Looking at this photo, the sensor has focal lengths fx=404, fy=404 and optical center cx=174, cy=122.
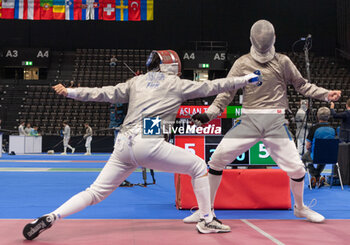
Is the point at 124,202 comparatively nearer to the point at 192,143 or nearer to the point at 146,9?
the point at 192,143

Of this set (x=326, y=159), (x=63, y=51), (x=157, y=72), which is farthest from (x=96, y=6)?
(x=157, y=72)

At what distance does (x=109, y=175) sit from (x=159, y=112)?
0.62 meters

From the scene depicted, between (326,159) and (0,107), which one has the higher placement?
(0,107)

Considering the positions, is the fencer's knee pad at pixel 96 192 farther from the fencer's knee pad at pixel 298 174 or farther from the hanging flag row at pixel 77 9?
the hanging flag row at pixel 77 9

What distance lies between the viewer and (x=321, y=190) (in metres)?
6.11

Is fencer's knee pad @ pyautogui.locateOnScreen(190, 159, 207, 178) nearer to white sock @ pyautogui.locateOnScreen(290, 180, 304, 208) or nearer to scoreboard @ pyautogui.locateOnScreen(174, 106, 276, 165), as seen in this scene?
white sock @ pyautogui.locateOnScreen(290, 180, 304, 208)

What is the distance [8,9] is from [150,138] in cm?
1543

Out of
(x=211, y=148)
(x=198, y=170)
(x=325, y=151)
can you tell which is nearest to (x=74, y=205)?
(x=198, y=170)

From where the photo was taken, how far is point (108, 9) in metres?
16.4

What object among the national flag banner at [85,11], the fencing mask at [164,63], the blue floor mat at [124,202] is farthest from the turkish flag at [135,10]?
the fencing mask at [164,63]

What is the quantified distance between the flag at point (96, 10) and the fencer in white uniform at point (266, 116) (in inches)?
531

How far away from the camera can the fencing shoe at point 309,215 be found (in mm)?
3654

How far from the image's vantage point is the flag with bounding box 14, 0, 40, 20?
1628cm

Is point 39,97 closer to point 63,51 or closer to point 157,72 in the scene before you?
point 63,51
